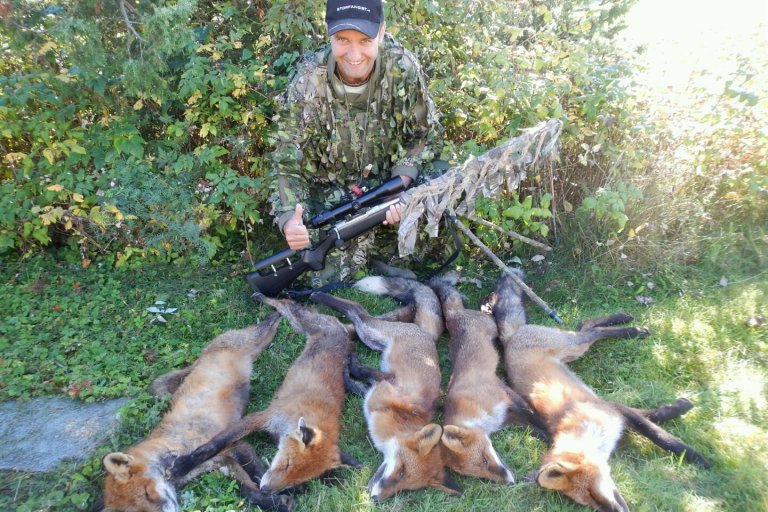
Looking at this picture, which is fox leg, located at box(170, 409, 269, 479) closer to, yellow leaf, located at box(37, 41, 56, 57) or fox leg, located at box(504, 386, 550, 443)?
fox leg, located at box(504, 386, 550, 443)

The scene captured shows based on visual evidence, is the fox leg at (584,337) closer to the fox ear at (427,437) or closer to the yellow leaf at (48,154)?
the fox ear at (427,437)

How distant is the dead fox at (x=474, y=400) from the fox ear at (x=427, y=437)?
0.20ft

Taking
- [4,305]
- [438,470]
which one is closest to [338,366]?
[438,470]

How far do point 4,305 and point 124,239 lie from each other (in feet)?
3.96

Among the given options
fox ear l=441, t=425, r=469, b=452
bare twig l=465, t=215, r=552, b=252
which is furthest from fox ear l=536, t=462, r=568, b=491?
bare twig l=465, t=215, r=552, b=252

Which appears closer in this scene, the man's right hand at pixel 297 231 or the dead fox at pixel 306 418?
the dead fox at pixel 306 418

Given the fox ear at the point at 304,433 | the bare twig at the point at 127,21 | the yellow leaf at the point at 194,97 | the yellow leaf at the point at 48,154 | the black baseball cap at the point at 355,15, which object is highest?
the bare twig at the point at 127,21

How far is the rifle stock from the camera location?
4.52 metres

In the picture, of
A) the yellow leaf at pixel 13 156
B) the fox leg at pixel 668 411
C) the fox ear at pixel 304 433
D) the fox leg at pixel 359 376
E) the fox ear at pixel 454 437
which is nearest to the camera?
the fox ear at pixel 304 433

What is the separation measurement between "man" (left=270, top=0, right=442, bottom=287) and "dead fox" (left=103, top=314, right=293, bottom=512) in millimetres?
1094

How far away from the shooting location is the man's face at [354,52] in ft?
13.7

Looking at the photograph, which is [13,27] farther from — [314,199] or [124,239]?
[314,199]

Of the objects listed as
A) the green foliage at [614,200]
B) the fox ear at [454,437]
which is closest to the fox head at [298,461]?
the fox ear at [454,437]

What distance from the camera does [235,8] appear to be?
5.07 m
